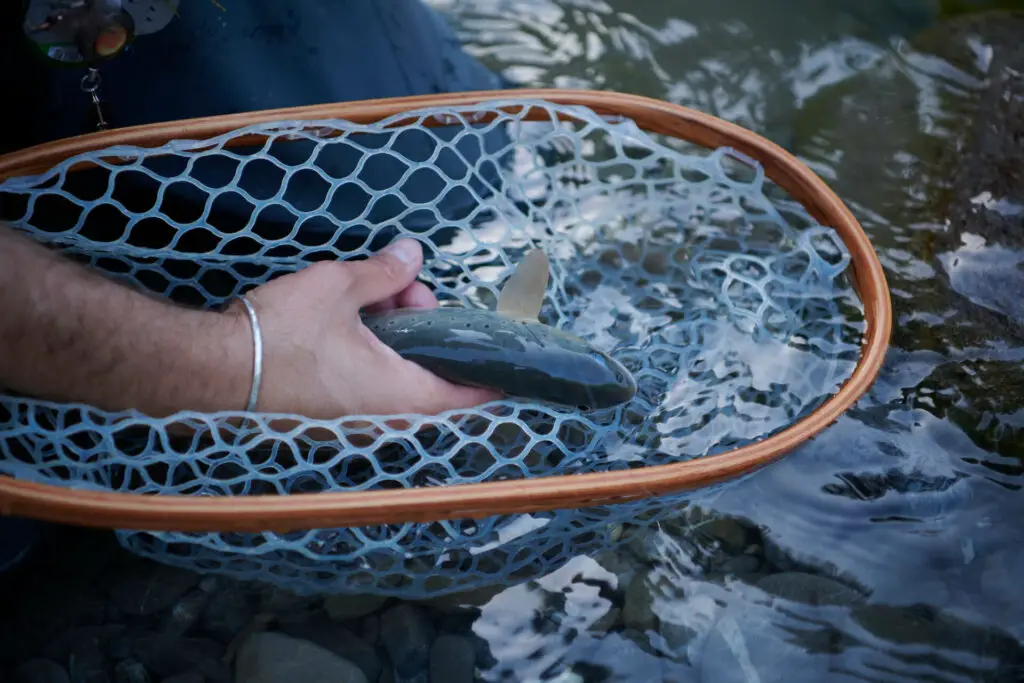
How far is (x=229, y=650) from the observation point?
87.3 inches

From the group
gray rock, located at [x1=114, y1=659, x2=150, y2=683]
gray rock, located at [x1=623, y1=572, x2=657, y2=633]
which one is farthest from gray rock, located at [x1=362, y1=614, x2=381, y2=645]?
gray rock, located at [x1=623, y1=572, x2=657, y2=633]

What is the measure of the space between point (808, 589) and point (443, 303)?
4.38ft

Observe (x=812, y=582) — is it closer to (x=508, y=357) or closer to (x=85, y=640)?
(x=508, y=357)

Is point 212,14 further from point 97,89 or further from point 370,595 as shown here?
point 370,595

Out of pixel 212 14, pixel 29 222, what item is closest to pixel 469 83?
pixel 212 14

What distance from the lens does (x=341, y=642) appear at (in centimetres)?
222

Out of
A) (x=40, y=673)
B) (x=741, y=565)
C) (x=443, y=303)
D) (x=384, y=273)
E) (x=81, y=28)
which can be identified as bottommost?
(x=40, y=673)

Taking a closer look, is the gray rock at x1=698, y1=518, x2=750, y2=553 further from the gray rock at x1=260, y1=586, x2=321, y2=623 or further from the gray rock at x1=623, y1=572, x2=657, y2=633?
the gray rock at x1=260, y1=586, x2=321, y2=623

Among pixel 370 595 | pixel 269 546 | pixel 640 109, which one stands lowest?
pixel 370 595

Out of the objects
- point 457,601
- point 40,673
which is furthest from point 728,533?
point 40,673

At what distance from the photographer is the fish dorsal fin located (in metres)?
2.13

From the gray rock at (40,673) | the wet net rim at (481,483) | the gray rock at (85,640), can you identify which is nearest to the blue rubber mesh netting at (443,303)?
the wet net rim at (481,483)

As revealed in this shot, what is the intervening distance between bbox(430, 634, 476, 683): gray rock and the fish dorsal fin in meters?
0.88

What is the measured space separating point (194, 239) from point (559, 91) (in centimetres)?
113
